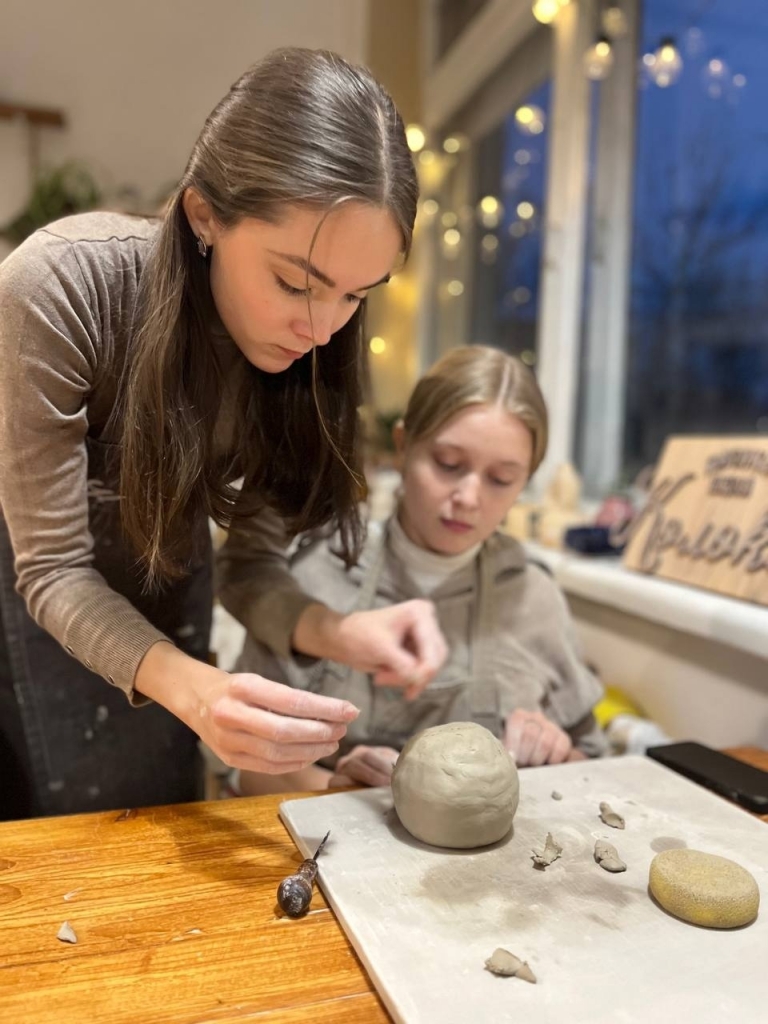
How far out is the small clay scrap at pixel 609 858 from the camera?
71cm

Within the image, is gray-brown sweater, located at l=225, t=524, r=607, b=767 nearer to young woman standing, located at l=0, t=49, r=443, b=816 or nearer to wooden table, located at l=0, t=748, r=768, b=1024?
young woman standing, located at l=0, t=49, r=443, b=816

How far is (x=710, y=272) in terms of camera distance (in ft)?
6.63

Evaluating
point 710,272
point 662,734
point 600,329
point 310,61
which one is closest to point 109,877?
point 310,61

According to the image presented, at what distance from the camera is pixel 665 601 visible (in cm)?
142

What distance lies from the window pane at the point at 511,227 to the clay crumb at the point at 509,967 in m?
2.24

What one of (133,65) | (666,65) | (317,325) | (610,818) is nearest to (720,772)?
(610,818)

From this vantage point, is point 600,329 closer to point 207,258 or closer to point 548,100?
point 548,100

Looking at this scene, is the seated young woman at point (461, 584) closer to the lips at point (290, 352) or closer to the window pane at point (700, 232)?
the lips at point (290, 352)

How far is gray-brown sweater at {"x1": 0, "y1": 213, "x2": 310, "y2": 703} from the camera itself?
79 cm

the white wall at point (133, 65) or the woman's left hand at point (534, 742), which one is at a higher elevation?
the white wall at point (133, 65)

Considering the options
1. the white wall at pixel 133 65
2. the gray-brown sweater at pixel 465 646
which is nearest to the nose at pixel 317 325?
the gray-brown sweater at pixel 465 646

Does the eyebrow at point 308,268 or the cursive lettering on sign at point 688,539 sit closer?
the eyebrow at point 308,268

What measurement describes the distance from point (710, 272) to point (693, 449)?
0.68 metres

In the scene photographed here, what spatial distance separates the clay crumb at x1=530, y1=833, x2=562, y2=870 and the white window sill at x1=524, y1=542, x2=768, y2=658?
1.98ft
